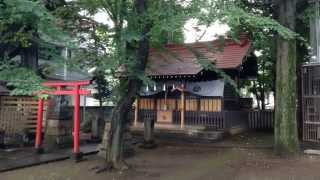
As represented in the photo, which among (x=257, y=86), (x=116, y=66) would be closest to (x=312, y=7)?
(x=116, y=66)

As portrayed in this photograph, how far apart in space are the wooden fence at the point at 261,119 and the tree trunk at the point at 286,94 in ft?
30.7

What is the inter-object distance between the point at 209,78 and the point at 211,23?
11.3 m

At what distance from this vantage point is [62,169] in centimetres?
1189

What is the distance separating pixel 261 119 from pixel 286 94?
9.80m

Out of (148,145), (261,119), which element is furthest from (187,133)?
(261,119)

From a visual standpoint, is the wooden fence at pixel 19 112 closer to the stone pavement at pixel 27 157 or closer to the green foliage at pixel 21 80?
the stone pavement at pixel 27 157

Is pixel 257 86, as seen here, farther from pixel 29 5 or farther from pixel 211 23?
pixel 29 5

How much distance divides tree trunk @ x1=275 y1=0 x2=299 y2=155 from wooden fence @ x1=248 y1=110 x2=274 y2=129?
937 centimetres

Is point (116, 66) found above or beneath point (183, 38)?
beneath

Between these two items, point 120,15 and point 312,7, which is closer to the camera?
point 120,15

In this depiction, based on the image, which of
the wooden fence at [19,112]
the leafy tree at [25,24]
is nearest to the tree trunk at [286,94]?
the leafy tree at [25,24]

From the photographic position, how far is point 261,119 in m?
23.3

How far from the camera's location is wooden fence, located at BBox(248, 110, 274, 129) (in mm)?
23062

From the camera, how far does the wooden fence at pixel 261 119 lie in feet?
75.7
